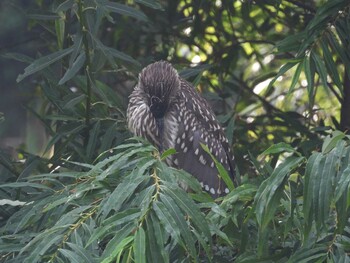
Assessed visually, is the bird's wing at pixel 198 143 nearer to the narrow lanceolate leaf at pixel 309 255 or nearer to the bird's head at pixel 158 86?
the bird's head at pixel 158 86

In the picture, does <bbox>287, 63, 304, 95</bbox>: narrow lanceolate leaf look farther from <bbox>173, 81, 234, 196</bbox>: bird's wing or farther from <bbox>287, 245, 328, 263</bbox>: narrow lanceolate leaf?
<bbox>287, 245, 328, 263</bbox>: narrow lanceolate leaf

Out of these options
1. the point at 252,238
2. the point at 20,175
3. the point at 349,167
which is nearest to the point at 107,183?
the point at 252,238

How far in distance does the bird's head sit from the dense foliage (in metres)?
0.14

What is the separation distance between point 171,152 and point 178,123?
1.85 m

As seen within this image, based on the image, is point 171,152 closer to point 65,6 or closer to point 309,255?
point 309,255

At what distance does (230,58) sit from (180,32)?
0.45 metres

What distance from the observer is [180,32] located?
7.40 metres

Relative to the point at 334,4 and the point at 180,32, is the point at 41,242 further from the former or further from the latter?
the point at 180,32

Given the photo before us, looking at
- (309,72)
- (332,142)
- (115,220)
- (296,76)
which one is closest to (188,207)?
(115,220)

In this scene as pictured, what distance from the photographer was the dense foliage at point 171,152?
12.3 feet

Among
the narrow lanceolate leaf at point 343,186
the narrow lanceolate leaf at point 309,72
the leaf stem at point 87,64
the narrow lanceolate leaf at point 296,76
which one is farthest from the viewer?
the leaf stem at point 87,64

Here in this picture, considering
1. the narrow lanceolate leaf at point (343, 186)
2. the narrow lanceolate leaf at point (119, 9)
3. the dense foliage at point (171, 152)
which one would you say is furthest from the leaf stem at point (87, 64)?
the narrow lanceolate leaf at point (343, 186)

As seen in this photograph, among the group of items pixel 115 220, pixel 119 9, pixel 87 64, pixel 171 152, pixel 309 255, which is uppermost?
pixel 119 9

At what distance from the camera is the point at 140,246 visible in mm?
3482
